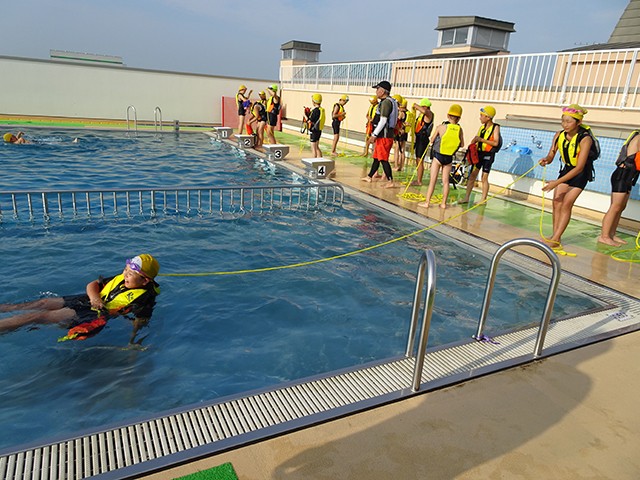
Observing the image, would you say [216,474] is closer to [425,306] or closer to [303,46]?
[425,306]

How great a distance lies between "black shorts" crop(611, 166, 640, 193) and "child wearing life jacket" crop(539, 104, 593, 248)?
591mm

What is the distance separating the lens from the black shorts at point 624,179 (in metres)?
6.08

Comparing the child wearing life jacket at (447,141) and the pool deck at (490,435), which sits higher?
the child wearing life jacket at (447,141)

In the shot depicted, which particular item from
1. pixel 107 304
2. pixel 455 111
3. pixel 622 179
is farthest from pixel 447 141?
pixel 107 304

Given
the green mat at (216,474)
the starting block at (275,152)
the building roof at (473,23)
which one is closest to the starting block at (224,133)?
the starting block at (275,152)

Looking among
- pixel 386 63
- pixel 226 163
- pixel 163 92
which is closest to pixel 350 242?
pixel 226 163

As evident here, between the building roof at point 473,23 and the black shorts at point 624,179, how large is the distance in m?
18.3

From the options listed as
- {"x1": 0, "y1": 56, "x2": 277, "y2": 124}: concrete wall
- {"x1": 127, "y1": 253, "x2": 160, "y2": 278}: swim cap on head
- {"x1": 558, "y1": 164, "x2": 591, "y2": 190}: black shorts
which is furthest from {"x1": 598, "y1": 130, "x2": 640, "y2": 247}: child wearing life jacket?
{"x1": 0, "y1": 56, "x2": 277, "y2": 124}: concrete wall

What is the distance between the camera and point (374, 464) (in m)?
2.31

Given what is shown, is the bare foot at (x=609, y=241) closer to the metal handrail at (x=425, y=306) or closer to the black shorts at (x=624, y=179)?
the black shorts at (x=624, y=179)

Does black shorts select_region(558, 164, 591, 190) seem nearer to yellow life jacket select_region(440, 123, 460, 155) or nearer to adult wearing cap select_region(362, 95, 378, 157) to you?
yellow life jacket select_region(440, 123, 460, 155)

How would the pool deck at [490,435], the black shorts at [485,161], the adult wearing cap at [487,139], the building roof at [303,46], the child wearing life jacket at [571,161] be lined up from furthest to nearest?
the building roof at [303,46] → the black shorts at [485,161] → the adult wearing cap at [487,139] → the child wearing life jacket at [571,161] → the pool deck at [490,435]

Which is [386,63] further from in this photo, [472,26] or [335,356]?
[335,356]

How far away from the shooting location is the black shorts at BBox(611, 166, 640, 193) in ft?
19.9
